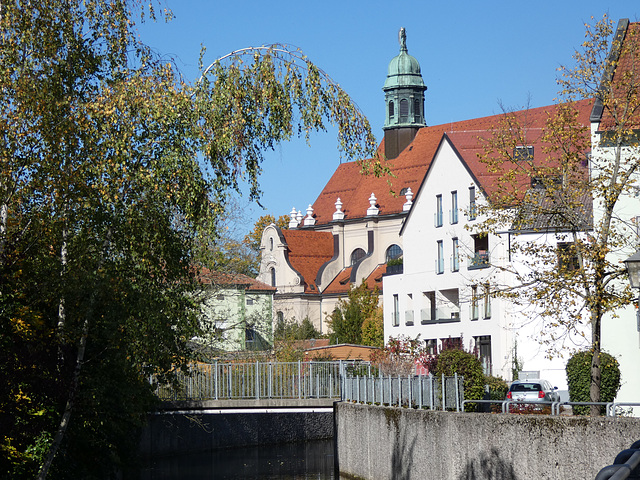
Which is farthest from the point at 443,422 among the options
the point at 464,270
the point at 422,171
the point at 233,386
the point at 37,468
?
the point at 422,171

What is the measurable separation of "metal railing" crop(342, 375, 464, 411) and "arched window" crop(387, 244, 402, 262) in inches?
Answer: 2145

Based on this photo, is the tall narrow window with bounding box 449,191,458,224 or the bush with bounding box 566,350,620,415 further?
the tall narrow window with bounding box 449,191,458,224

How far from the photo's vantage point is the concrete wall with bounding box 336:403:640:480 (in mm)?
17422

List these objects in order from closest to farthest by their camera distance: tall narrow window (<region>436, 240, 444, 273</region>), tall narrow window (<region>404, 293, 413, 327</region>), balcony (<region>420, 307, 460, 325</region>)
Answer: balcony (<region>420, 307, 460, 325</region>) → tall narrow window (<region>436, 240, 444, 273</region>) → tall narrow window (<region>404, 293, 413, 327</region>)

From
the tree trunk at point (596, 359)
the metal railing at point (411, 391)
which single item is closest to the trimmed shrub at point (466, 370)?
the metal railing at point (411, 391)

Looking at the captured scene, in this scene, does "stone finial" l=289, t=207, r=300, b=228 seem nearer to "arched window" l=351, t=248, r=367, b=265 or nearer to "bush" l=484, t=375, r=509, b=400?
"arched window" l=351, t=248, r=367, b=265

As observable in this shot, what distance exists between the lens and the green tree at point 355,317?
238 feet

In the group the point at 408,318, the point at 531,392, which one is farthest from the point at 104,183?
the point at 408,318

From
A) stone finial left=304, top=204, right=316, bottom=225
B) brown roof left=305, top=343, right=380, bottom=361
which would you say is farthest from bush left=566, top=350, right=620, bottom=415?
stone finial left=304, top=204, right=316, bottom=225

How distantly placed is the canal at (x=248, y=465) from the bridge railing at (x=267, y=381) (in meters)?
2.37

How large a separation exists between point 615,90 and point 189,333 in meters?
12.7

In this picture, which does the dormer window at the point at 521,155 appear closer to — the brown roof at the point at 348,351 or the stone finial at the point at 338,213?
the brown roof at the point at 348,351

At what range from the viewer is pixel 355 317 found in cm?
7312

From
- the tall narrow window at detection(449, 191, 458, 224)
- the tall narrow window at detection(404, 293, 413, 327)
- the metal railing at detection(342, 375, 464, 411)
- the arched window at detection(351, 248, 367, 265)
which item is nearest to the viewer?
the metal railing at detection(342, 375, 464, 411)
